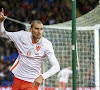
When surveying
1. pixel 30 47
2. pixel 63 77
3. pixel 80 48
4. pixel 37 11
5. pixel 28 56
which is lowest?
pixel 63 77

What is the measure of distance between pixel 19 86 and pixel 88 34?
13.9 feet

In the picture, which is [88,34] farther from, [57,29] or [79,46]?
[57,29]

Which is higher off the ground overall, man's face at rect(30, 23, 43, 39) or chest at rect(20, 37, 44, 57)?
man's face at rect(30, 23, 43, 39)

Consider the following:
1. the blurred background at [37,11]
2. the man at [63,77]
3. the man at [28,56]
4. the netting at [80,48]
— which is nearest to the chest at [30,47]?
the man at [28,56]

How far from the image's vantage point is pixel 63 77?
1009 centimetres

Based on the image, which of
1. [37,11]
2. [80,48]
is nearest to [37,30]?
[80,48]

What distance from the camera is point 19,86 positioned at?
14.6 ft

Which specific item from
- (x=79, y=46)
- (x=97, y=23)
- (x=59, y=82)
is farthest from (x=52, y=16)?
(x=97, y=23)

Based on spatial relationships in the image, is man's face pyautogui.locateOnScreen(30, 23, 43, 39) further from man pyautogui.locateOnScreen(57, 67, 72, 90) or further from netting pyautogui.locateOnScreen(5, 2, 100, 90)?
man pyautogui.locateOnScreen(57, 67, 72, 90)

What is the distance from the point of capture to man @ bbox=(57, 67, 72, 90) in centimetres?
981

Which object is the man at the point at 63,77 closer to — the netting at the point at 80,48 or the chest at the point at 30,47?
the netting at the point at 80,48

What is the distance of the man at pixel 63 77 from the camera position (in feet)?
32.2

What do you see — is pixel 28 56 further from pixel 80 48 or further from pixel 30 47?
pixel 80 48

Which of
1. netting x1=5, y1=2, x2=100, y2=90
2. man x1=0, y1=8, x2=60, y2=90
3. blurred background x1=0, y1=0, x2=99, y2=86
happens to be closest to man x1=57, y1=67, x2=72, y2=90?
netting x1=5, y1=2, x2=100, y2=90
